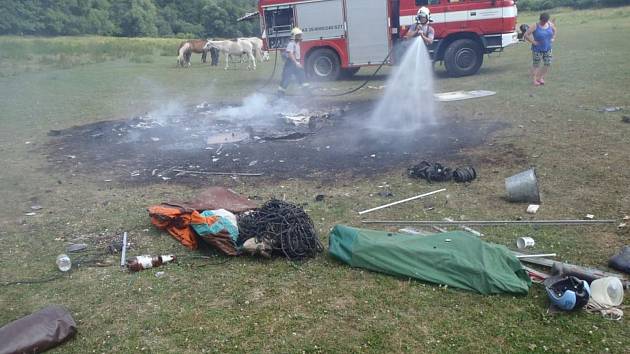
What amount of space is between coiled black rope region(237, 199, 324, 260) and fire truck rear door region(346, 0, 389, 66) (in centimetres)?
1086

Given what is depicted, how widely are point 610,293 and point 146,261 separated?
3757mm

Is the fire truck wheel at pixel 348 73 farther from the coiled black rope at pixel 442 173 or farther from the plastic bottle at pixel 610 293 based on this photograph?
→ the plastic bottle at pixel 610 293

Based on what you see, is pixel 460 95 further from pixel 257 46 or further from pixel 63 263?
pixel 257 46

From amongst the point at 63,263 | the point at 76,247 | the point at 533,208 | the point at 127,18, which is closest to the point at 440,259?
the point at 533,208

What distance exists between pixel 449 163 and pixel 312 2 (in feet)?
31.8

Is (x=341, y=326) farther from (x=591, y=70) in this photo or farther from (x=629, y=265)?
(x=591, y=70)

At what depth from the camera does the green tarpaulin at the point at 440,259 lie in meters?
3.65

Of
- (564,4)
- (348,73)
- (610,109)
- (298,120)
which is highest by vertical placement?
(564,4)

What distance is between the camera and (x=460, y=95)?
11.2 metres

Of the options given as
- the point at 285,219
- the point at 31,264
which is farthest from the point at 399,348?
the point at 31,264

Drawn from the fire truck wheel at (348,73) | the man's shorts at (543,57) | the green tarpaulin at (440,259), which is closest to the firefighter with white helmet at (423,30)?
the man's shorts at (543,57)

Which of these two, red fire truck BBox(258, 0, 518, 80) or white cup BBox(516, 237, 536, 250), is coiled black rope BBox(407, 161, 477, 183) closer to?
white cup BBox(516, 237, 536, 250)

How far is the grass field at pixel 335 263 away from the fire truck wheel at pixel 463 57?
133 inches

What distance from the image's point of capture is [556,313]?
335 cm
